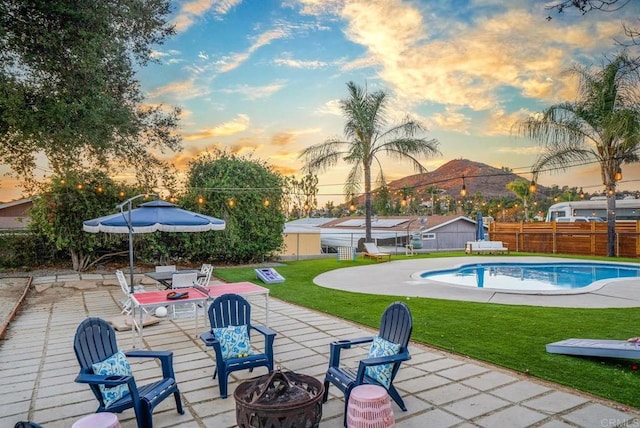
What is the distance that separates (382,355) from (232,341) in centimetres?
170

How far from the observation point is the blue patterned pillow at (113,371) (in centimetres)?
322

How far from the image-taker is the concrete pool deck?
849 cm

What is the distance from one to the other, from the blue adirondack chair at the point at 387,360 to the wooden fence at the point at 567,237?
19391 millimetres

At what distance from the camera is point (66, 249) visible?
14328 mm

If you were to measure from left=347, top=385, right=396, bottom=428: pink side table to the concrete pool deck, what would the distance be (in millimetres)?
6471

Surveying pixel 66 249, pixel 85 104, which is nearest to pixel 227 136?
pixel 66 249

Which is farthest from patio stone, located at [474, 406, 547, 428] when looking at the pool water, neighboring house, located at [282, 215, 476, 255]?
neighboring house, located at [282, 215, 476, 255]

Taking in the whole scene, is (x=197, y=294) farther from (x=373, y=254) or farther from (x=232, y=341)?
(x=373, y=254)

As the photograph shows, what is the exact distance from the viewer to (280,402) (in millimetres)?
2783

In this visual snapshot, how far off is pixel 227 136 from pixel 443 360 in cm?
1379

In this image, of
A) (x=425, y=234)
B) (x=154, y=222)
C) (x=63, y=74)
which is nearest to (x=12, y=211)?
(x=63, y=74)

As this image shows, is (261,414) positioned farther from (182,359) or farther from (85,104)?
(85,104)

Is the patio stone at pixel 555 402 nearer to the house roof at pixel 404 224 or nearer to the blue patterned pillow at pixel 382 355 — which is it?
the blue patterned pillow at pixel 382 355

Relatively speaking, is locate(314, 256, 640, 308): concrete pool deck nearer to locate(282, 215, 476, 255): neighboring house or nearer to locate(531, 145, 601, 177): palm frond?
locate(531, 145, 601, 177): palm frond
